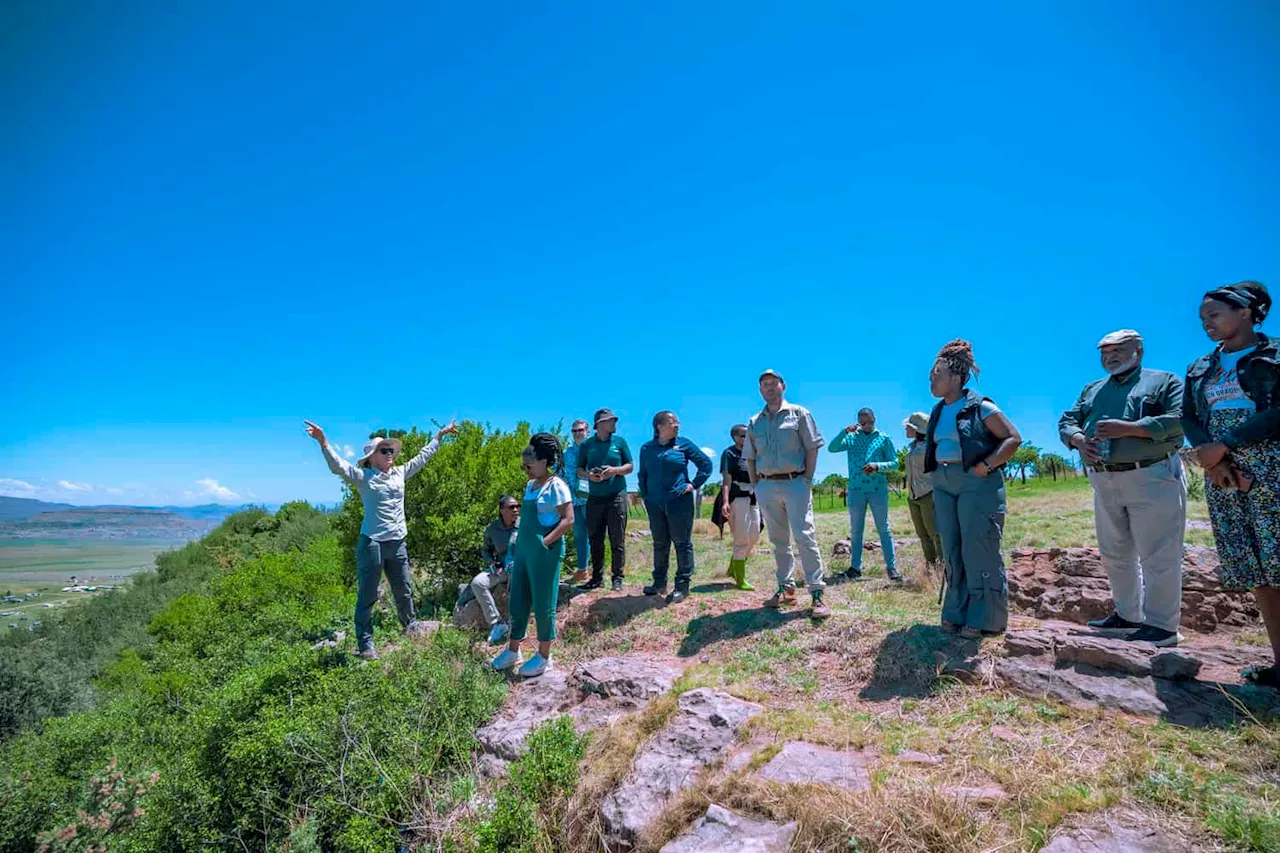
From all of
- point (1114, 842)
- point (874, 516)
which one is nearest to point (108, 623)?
point (874, 516)

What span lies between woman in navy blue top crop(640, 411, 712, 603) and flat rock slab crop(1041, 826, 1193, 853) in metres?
3.94

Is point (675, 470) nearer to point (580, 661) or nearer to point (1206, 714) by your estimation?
point (580, 661)

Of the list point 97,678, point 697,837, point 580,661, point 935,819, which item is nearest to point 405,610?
point 580,661

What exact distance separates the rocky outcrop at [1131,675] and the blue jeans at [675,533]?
9.02ft

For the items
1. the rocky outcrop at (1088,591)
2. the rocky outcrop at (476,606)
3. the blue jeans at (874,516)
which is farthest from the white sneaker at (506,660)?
the rocky outcrop at (1088,591)

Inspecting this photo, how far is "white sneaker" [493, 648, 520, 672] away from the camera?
4961 millimetres

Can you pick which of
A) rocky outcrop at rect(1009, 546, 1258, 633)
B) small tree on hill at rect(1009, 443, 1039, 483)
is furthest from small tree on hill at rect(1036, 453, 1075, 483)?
rocky outcrop at rect(1009, 546, 1258, 633)

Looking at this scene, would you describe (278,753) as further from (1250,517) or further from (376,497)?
(1250,517)

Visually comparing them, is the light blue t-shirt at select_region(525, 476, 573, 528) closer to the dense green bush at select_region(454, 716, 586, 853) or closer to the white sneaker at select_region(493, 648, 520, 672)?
the white sneaker at select_region(493, 648, 520, 672)

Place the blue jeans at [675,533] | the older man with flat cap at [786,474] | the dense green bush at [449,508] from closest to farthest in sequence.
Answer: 1. the older man with flat cap at [786,474]
2. the blue jeans at [675,533]
3. the dense green bush at [449,508]

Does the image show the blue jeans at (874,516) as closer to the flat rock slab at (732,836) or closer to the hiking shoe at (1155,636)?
the hiking shoe at (1155,636)

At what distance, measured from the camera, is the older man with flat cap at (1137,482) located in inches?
141

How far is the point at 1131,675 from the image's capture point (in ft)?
10.5

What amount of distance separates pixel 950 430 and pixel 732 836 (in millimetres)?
2947
